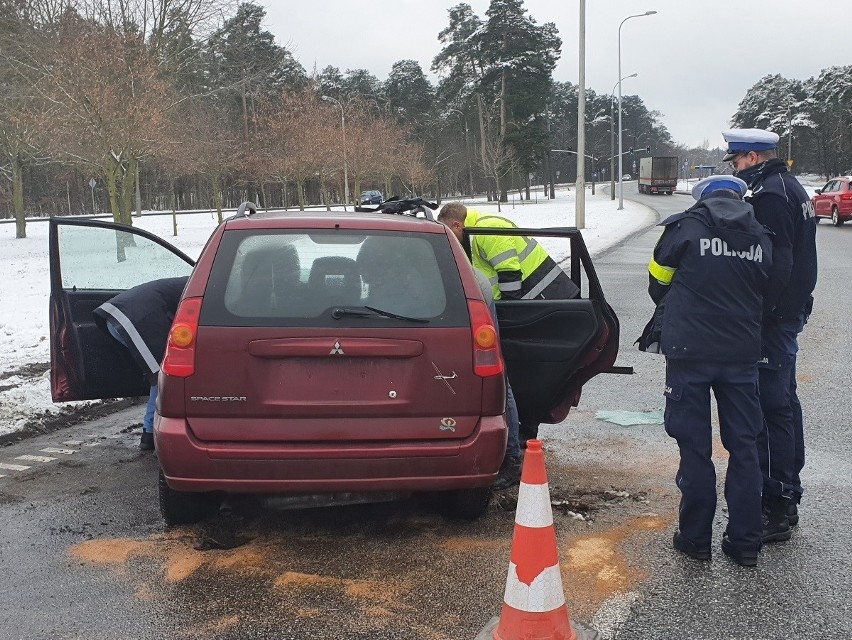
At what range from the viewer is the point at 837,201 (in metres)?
28.2

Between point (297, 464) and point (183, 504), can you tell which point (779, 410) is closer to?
point (297, 464)

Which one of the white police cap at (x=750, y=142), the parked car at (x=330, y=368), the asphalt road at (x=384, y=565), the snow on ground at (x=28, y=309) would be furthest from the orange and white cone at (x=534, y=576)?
the snow on ground at (x=28, y=309)

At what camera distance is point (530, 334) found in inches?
191

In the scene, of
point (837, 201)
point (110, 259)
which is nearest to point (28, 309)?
point (110, 259)

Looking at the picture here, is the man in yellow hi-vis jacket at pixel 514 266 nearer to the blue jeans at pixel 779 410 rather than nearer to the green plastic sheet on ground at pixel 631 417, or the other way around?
the green plastic sheet on ground at pixel 631 417

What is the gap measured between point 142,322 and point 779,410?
11.5 feet

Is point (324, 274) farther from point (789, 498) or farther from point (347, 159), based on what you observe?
point (347, 159)

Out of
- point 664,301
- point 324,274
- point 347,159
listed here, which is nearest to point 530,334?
point 664,301

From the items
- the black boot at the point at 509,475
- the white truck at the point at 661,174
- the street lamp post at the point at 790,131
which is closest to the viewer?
the black boot at the point at 509,475

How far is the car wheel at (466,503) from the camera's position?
407 cm

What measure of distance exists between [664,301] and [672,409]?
495 millimetres

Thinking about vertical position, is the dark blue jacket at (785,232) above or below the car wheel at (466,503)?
above

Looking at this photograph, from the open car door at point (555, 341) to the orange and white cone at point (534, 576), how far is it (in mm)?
1826

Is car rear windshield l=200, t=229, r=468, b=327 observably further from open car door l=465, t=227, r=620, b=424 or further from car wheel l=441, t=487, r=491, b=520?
open car door l=465, t=227, r=620, b=424
